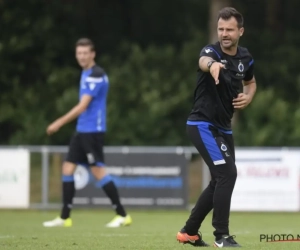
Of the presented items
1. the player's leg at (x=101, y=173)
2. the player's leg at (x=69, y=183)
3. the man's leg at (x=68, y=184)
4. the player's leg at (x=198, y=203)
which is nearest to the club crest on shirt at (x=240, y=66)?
the player's leg at (x=198, y=203)

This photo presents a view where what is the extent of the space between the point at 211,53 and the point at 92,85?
183 inches

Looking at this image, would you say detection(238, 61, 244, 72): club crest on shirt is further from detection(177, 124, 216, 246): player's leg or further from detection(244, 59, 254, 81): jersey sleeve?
detection(177, 124, 216, 246): player's leg

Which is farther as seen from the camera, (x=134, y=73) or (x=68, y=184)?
(x=134, y=73)

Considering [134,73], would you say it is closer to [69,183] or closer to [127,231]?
[69,183]

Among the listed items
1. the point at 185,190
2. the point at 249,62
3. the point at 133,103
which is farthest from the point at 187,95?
the point at 249,62

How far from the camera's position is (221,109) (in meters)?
8.46

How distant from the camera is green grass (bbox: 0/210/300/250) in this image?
880 centimetres

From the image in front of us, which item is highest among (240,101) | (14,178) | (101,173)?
(240,101)

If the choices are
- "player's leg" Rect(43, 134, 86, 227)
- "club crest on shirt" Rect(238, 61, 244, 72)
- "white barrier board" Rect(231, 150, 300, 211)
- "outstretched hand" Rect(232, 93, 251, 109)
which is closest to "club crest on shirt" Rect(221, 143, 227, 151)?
"outstretched hand" Rect(232, 93, 251, 109)

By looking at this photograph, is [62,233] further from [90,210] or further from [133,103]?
[133,103]

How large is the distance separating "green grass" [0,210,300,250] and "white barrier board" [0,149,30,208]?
33 centimetres

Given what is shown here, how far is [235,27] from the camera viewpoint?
27.2ft

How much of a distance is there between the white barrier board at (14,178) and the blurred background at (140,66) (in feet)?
17.9

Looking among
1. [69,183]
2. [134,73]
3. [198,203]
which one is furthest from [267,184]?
[198,203]
